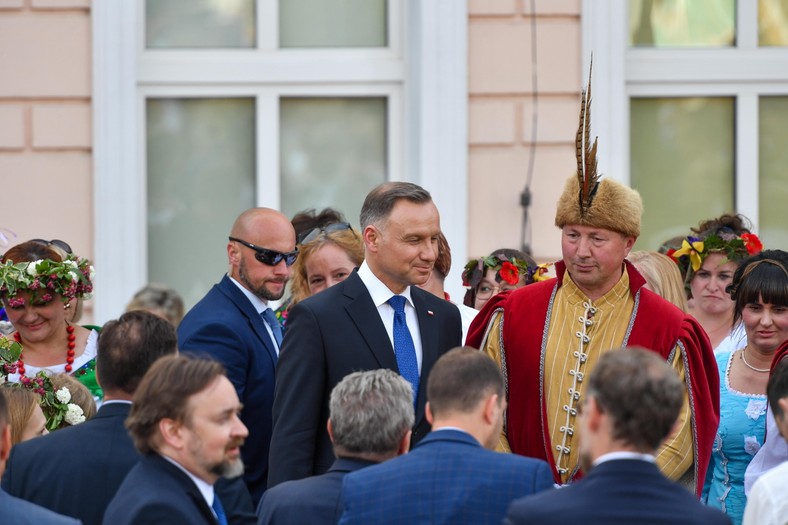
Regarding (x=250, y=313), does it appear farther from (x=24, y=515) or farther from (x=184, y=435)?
(x=24, y=515)

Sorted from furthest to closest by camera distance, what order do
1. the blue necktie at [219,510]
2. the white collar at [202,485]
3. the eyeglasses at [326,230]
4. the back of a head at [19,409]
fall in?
1. the eyeglasses at [326,230]
2. the back of a head at [19,409]
3. the blue necktie at [219,510]
4. the white collar at [202,485]

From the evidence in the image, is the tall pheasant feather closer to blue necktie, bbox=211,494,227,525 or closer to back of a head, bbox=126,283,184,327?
blue necktie, bbox=211,494,227,525

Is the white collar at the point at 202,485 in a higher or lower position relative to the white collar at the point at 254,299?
lower

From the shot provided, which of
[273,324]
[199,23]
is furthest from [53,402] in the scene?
[199,23]

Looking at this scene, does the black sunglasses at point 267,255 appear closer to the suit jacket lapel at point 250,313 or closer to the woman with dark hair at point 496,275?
the suit jacket lapel at point 250,313

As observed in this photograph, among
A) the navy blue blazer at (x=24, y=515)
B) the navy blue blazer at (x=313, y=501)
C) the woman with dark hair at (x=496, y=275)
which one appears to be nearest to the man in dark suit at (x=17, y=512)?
the navy blue blazer at (x=24, y=515)

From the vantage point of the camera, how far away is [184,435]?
3377 millimetres

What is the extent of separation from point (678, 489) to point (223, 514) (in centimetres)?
127

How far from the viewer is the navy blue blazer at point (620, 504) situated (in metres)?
2.93

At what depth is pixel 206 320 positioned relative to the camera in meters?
5.12

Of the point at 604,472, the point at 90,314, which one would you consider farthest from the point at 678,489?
the point at 90,314

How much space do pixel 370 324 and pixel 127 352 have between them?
95 centimetres

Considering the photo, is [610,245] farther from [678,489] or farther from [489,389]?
[678,489]

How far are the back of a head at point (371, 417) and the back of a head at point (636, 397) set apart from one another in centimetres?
76
